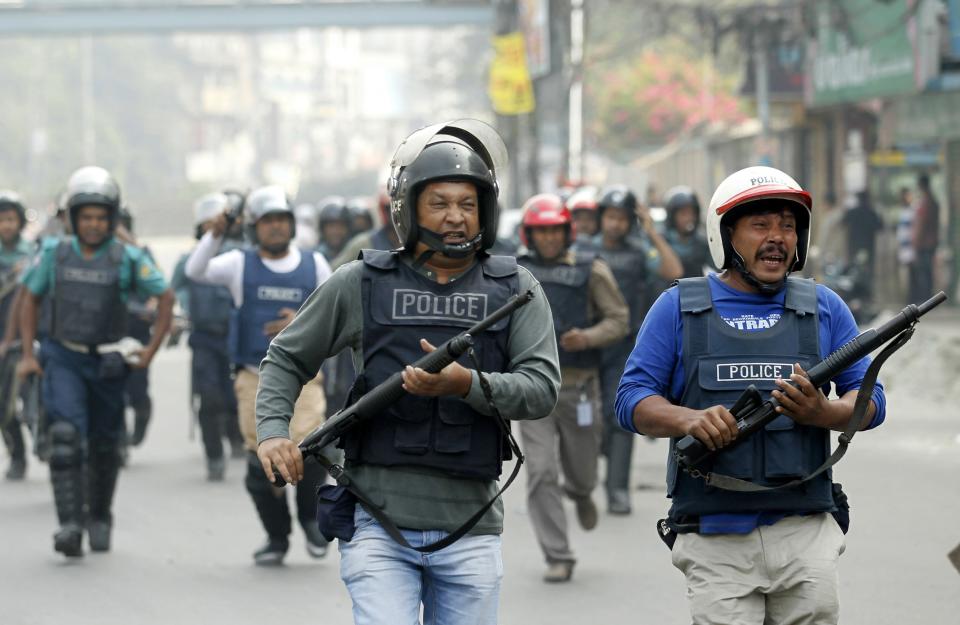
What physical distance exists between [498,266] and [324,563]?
451 centimetres

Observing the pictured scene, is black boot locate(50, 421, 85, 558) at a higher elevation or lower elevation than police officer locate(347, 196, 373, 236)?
lower

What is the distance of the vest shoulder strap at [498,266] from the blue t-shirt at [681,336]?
39 centimetres

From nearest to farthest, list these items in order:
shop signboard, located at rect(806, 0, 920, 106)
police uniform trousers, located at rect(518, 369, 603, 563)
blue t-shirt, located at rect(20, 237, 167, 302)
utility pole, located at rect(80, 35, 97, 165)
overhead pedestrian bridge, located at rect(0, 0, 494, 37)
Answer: police uniform trousers, located at rect(518, 369, 603, 563), blue t-shirt, located at rect(20, 237, 167, 302), shop signboard, located at rect(806, 0, 920, 106), overhead pedestrian bridge, located at rect(0, 0, 494, 37), utility pole, located at rect(80, 35, 97, 165)

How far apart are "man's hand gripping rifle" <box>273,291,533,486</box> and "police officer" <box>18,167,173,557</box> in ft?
14.7

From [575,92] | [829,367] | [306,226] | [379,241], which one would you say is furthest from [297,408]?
[575,92]

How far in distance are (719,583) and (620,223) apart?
21.4 ft

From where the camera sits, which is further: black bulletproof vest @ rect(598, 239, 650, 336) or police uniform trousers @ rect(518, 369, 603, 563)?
black bulletproof vest @ rect(598, 239, 650, 336)

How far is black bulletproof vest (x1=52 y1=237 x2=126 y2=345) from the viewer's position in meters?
8.98

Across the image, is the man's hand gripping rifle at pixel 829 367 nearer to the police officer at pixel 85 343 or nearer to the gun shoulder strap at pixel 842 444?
the gun shoulder strap at pixel 842 444

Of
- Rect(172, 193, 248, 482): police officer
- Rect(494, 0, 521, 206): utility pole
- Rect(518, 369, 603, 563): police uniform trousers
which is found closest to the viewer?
Rect(518, 369, 603, 563): police uniform trousers

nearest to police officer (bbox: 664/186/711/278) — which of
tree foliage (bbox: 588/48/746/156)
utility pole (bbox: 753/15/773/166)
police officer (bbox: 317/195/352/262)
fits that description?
police officer (bbox: 317/195/352/262)

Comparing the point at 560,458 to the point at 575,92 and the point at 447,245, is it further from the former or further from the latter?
the point at 575,92

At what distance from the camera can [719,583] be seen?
460 centimetres

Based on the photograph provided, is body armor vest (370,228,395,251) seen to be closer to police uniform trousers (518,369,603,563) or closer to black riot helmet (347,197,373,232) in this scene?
police uniform trousers (518,369,603,563)
